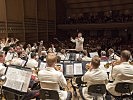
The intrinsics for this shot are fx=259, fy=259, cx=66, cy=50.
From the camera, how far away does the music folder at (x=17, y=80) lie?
482 cm

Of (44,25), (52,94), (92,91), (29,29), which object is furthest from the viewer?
(44,25)

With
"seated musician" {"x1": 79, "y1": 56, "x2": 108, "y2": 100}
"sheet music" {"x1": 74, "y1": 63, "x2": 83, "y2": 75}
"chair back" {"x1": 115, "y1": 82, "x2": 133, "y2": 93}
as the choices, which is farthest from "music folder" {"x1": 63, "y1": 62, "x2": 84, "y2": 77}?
"chair back" {"x1": 115, "y1": 82, "x2": 133, "y2": 93}

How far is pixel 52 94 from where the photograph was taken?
492 centimetres

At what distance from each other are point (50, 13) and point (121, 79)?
1929 centimetres

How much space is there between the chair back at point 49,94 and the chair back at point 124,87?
1.26m

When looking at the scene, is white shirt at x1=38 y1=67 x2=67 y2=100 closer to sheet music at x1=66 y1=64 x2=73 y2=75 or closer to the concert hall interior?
the concert hall interior

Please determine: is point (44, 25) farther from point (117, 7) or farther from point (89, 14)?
point (117, 7)

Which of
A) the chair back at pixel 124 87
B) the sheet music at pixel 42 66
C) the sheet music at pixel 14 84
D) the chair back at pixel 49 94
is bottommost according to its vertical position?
the chair back at pixel 49 94

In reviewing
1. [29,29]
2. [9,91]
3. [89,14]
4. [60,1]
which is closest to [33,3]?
[29,29]

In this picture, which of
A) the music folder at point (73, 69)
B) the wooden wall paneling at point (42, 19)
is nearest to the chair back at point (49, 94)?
the music folder at point (73, 69)

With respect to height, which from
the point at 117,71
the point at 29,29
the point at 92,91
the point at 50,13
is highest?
the point at 50,13

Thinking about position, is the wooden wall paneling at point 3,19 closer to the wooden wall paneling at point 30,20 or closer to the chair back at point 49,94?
the wooden wall paneling at point 30,20

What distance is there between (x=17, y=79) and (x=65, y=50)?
973 centimetres

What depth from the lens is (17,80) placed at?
193 inches
